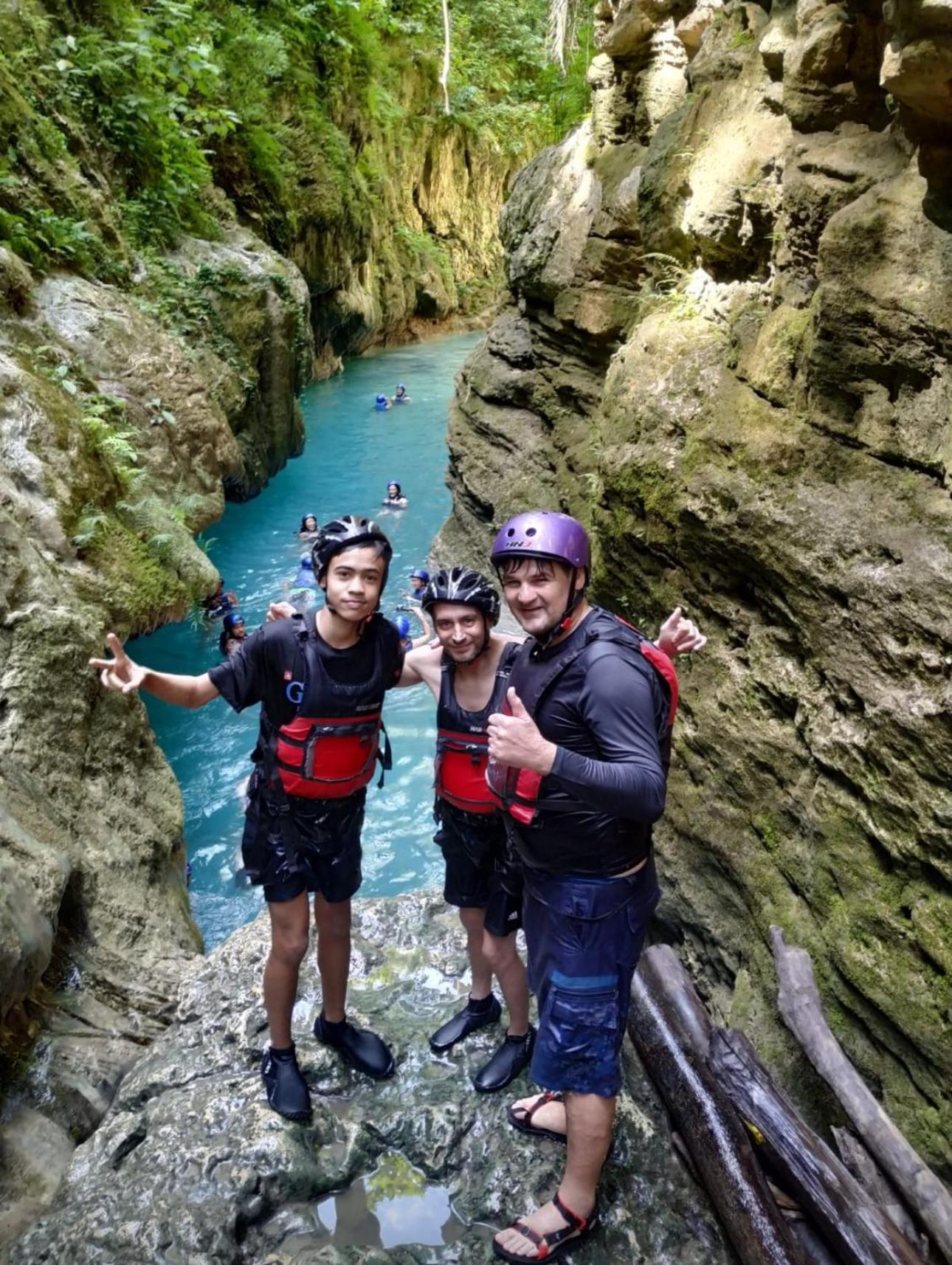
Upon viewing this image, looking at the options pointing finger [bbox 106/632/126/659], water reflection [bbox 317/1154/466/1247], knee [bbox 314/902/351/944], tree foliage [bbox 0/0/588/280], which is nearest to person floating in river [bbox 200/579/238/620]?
tree foliage [bbox 0/0/588/280]

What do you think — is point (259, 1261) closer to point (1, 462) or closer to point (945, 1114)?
point (945, 1114)

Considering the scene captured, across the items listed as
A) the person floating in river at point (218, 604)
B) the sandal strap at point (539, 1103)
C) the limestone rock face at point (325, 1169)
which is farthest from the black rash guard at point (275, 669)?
the person floating in river at point (218, 604)

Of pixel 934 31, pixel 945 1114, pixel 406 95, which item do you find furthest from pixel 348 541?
pixel 406 95

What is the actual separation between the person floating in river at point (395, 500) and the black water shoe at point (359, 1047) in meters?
12.8

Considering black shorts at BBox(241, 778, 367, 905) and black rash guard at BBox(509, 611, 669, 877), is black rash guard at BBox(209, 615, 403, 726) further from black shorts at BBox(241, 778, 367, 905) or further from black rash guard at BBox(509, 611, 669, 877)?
black rash guard at BBox(509, 611, 669, 877)

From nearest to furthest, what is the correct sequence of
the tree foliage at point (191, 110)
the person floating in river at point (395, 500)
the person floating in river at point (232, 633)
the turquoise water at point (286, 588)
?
the turquoise water at point (286, 588)
the person floating in river at point (232, 633)
the tree foliage at point (191, 110)
the person floating in river at point (395, 500)

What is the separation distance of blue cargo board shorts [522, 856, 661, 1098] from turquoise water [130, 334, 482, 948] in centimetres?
485

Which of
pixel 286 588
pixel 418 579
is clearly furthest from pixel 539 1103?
pixel 286 588

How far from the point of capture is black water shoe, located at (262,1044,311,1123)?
139 inches

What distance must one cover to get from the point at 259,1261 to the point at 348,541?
2.63m

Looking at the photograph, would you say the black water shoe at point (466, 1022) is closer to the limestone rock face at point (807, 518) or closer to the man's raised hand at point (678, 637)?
the limestone rock face at point (807, 518)

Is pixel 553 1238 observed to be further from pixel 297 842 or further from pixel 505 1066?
pixel 297 842

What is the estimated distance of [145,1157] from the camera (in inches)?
135

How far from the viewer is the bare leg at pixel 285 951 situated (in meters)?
3.28
